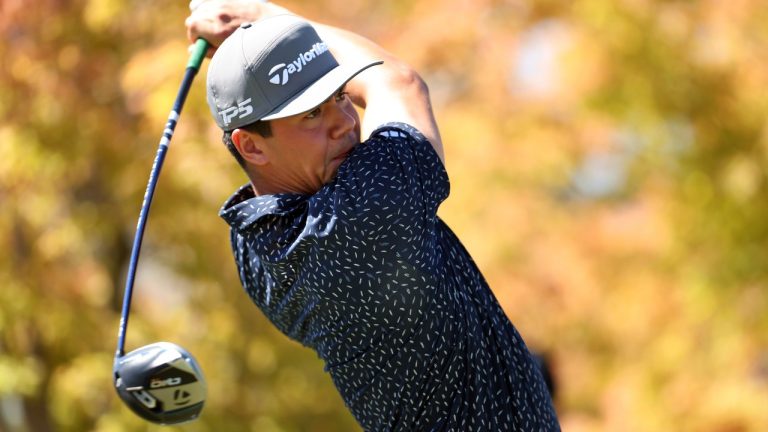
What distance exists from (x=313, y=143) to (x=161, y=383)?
67cm

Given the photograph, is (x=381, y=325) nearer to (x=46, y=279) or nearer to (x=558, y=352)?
(x=46, y=279)

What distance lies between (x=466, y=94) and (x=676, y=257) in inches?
76.6

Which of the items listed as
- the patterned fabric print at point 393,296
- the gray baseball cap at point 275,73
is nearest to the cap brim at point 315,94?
the gray baseball cap at point 275,73

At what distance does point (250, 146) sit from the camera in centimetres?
225

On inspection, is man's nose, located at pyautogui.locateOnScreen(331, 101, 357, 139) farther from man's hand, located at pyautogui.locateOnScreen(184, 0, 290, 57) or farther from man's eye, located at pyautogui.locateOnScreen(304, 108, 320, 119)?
man's hand, located at pyautogui.locateOnScreen(184, 0, 290, 57)

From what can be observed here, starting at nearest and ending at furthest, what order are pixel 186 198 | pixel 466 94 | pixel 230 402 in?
pixel 186 198, pixel 230 402, pixel 466 94

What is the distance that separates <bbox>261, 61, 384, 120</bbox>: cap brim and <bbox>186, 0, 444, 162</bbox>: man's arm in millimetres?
169

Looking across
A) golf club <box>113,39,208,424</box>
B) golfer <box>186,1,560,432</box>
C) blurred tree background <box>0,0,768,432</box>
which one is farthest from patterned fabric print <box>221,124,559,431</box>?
blurred tree background <box>0,0,768,432</box>

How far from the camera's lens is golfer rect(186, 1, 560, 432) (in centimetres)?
210

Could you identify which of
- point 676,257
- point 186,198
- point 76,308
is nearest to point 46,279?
point 76,308

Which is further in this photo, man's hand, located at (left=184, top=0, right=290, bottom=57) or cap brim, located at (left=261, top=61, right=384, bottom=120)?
man's hand, located at (left=184, top=0, right=290, bottom=57)

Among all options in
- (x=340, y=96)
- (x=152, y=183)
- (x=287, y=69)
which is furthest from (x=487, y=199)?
(x=287, y=69)

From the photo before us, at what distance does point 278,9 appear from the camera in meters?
2.65

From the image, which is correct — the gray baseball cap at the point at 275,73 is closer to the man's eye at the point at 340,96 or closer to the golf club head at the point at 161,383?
the man's eye at the point at 340,96
